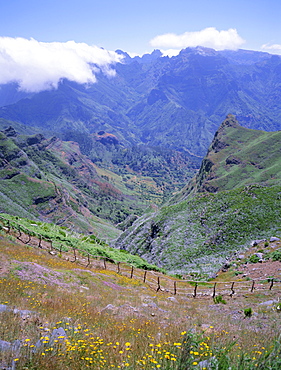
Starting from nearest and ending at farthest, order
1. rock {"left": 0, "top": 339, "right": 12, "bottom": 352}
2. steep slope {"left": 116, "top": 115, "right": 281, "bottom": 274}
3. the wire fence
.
A: 1. rock {"left": 0, "top": 339, "right": 12, "bottom": 352}
2. the wire fence
3. steep slope {"left": 116, "top": 115, "right": 281, "bottom": 274}

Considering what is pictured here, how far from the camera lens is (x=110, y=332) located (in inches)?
380

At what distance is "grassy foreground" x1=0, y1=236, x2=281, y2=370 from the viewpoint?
256 inches

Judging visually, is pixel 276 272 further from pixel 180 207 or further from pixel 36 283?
pixel 180 207

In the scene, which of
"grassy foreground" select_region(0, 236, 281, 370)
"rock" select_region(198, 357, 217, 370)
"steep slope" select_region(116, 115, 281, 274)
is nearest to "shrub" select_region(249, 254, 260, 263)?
"steep slope" select_region(116, 115, 281, 274)

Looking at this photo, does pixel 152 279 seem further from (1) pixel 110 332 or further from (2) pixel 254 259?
(1) pixel 110 332

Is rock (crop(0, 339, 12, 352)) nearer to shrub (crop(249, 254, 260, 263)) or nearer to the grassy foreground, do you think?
the grassy foreground

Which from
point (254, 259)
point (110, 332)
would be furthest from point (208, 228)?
point (110, 332)

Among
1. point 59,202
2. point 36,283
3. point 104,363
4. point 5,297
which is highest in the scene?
point 104,363

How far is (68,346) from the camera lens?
23.9 ft

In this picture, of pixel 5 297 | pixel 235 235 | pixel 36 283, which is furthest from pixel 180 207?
pixel 5 297

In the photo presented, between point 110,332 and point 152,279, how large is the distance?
23.7 metres

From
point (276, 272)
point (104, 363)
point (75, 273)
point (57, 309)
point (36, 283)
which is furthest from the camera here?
point (276, 272)

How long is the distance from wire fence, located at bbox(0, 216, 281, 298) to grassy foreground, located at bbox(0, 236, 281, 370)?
10.8ft

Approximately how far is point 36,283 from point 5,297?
14.6ft
